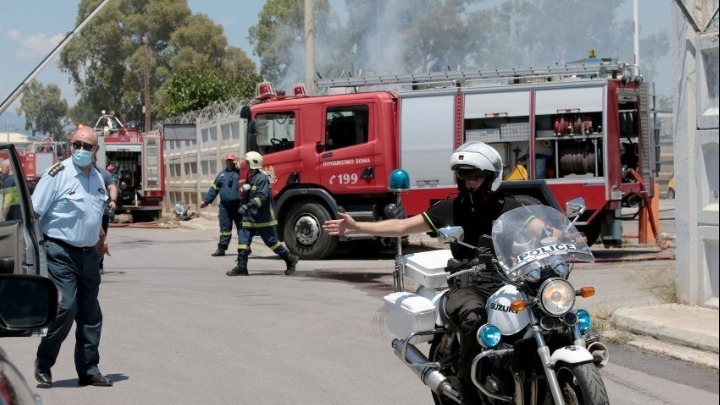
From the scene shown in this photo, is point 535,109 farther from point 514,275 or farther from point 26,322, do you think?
point 26,322

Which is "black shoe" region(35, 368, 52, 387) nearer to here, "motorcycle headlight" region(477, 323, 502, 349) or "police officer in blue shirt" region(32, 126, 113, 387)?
"police officer in blue shirt" region(32, 126, 113, 387)

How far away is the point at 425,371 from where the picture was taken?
19.2 feet

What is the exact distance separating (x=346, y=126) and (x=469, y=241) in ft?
37.5

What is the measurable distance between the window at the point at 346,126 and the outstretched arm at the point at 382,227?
35.9 ft

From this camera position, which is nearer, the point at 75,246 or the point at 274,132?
the point at 75,246

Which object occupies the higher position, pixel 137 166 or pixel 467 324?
pixel 137 166

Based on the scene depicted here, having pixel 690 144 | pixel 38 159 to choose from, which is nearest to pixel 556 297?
pixel 690 144

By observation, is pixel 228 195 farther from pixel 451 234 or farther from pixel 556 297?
pixel 556 297

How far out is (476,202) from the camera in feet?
19.1

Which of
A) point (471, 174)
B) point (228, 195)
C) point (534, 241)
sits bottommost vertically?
point (534, 241)

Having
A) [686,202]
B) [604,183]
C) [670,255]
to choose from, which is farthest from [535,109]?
[686,202]

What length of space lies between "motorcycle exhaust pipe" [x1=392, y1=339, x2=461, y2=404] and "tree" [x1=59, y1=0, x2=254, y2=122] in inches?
2359

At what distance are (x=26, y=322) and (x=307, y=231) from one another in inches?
537

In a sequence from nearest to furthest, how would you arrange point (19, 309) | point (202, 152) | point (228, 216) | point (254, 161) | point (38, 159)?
point (19, 309) < point (254, 161) < point (228, 216) < point (202, 152) < point (38, 159)
